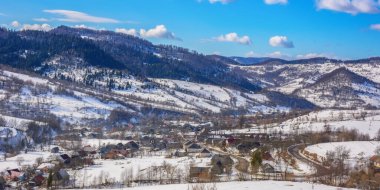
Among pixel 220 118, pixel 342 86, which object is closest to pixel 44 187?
pixel 220 118

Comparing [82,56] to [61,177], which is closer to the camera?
[61,177]

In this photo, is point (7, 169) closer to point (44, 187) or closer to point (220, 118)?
point (44, 187)

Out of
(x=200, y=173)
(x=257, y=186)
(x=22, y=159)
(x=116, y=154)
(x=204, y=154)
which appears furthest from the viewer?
(x=116, y=154)

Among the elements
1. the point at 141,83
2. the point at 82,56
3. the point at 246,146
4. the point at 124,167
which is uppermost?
the point at 82,56

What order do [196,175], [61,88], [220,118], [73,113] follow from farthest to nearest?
[61,88] → [220,118] → [73,113] → [196,175]

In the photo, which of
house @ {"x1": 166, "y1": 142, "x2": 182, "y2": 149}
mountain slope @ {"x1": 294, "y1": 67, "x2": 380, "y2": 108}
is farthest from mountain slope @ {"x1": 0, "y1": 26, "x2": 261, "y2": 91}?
house @ {"x1": 166, "y1": 142, "x2": 182, "y2": 149}


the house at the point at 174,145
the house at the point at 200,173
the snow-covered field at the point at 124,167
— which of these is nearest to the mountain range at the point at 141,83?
the house at the point at 174,145

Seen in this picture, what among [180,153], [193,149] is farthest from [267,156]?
[193,149]

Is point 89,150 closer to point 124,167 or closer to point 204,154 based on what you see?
point 124,167

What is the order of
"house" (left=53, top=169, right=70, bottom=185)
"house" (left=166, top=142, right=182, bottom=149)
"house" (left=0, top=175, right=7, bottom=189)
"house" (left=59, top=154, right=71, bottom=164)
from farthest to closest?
1. "house" (left=166, top=142, right=182, bottom=149)
2. "house" (left=59, top=154, right=71, bottom=164)
3. "house" (left=53, top=169, right=70, bottom=185)
4. "house" (left=0, top=175, right=7, bottom=189)

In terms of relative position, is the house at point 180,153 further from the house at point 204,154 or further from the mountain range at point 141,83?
the mountain range at point 141,83

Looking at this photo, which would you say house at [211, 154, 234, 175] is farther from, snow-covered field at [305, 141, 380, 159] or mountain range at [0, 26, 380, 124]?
mountain range at [0, 26, 380, 124]
